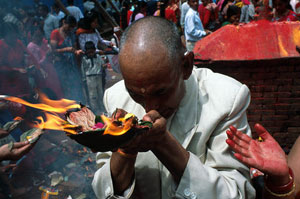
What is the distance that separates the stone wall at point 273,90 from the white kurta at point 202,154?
2559 millimetres

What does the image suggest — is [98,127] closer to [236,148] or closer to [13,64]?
[236,148]

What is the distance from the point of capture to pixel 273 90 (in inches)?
183

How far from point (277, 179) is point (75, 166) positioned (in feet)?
14.6

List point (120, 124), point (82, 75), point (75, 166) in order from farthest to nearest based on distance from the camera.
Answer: point (82, 75) < point (75, 166) < point (120, 124)

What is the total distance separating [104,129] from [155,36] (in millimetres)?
710

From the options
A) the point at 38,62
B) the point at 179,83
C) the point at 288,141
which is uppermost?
the point at 179,83

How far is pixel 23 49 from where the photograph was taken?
19.6 feet

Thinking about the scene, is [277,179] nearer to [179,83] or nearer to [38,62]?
[179,83]

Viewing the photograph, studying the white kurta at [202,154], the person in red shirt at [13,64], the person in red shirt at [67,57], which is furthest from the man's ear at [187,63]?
the person in red shirt at [67,57]

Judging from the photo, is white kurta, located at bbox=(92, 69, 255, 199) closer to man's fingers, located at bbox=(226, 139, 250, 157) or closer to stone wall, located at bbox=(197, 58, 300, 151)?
man's fingers, located at bbox=(226, 139, 250, 157)

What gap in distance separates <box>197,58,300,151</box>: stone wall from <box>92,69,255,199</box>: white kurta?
8.40 feet

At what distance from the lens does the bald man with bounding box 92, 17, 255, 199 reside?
5.30 feet

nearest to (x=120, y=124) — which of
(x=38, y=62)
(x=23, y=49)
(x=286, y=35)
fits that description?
(x=286, y=35)

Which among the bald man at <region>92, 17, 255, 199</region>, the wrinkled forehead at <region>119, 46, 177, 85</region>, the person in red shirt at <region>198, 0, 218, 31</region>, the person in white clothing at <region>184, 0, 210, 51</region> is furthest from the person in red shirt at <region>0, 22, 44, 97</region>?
the person in red shirt at <region>198, 0, 218, 31</region>
